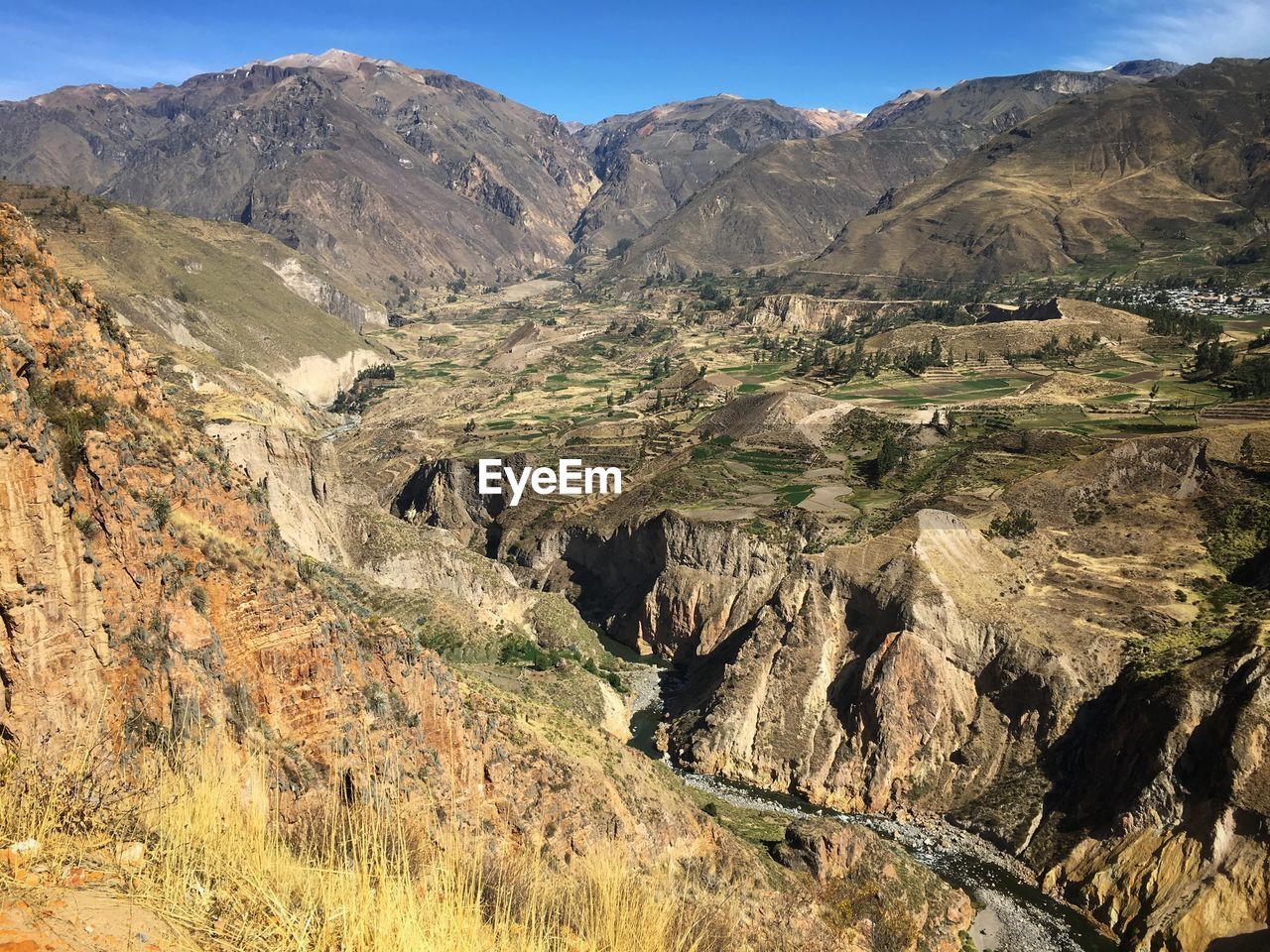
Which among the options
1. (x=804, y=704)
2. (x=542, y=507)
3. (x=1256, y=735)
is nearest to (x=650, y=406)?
(x=542, y=507)

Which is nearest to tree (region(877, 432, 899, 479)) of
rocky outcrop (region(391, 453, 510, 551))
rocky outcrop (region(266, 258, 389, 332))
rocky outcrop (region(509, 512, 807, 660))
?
rocky outcrop (region(509, 512, 807, 660))

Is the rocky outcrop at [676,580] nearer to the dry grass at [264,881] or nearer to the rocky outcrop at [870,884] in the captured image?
the rocky outcrop at [870,884]

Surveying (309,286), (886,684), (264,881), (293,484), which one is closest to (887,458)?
(886,684)

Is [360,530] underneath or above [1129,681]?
above

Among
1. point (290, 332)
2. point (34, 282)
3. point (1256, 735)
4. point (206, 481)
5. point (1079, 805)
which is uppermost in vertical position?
point (290, 332)

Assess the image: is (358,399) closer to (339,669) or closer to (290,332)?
(290,332)

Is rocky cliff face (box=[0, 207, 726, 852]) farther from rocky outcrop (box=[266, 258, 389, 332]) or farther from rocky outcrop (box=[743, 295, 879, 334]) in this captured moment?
rocky outcrop (box=[266, 258, 389, 332])

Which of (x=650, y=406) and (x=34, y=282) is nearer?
(x=34, y=282)
